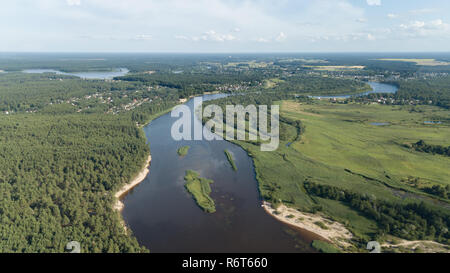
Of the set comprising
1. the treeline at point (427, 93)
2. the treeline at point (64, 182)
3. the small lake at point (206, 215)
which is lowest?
the small lake at point (206, 215)

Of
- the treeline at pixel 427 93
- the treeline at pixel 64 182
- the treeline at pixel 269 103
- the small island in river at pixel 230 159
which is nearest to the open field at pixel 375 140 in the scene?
the treeline at pixel 269 103

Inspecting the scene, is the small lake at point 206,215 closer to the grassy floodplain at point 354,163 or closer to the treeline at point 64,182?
the treeline at point 64,182

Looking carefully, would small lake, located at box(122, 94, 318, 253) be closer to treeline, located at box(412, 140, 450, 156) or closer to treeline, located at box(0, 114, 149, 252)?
treeline, located at box(0, 114, 149, 252)

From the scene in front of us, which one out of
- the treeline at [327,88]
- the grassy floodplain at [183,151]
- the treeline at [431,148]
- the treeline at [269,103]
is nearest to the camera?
the treeline at [431,148]

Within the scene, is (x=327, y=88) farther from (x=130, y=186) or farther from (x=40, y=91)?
(x=40, y=91)

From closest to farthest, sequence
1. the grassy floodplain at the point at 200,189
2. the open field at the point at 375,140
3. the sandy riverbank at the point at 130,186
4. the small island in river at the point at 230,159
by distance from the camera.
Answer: the grassy floodplain at the point at 200,189 → the sandy riverbank at the point at 130,186 → the open field at the point at 375,140 → the small island in river at the point at 230,159

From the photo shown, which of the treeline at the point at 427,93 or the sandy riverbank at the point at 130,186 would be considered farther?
the treeline at the point at 427,93

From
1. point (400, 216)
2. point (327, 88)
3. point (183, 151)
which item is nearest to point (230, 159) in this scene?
point (183, 151)

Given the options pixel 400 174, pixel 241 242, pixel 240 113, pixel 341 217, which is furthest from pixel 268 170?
pixel 240 113
